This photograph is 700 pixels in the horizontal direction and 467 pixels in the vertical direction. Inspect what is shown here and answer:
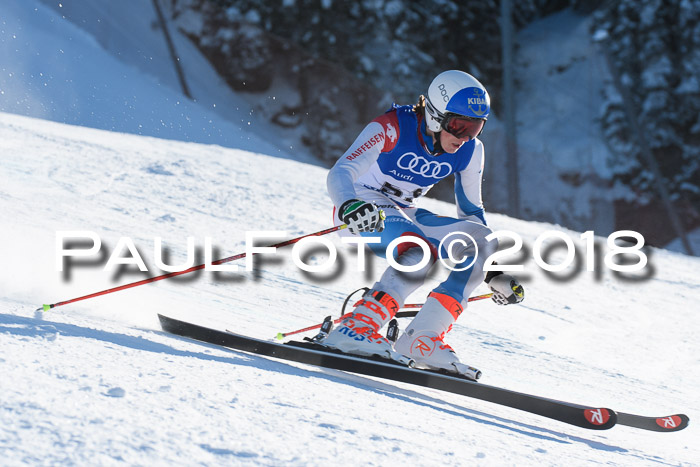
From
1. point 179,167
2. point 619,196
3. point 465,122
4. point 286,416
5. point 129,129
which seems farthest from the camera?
point 619,196

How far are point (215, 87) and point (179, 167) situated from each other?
24.7 feet

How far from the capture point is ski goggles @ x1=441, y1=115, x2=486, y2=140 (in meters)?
3.50

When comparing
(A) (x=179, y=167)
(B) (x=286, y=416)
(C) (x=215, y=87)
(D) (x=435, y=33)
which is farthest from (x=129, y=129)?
(B) (x=286, y=416)

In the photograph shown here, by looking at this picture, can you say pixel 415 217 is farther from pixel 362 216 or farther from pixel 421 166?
pixel 362 216

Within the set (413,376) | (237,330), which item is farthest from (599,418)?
(237,330)

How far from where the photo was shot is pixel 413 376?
3174 mm

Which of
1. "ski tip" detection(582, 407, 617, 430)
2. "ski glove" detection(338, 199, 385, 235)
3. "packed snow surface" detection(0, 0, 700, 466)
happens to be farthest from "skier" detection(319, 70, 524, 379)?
"ski tip" detection(582, 407, 617, 430)

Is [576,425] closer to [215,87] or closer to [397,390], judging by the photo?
[397,390]

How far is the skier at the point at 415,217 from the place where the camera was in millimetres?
3326

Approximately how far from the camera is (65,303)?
128 inches

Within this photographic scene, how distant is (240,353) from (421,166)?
49.2 inches

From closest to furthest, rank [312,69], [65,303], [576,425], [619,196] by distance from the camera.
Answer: [576,425] < [65,303] < [312,69] < [619,196]
